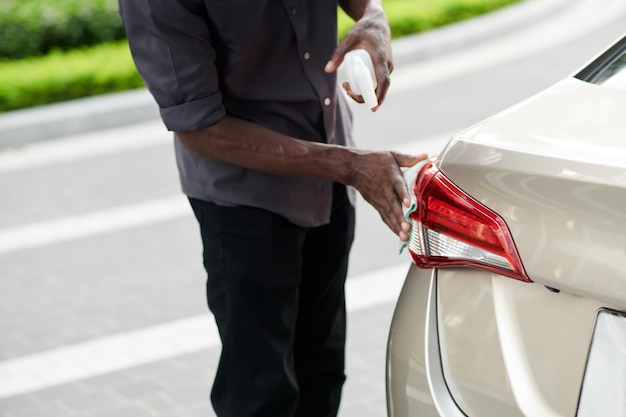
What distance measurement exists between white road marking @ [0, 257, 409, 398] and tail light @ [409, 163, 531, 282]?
204 centimetres

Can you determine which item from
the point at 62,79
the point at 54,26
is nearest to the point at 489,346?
the point at 62,79

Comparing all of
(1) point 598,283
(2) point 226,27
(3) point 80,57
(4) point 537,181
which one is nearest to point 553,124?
(4) point 537,181

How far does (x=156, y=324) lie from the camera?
4.12 meters

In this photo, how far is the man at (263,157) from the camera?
2.21 m

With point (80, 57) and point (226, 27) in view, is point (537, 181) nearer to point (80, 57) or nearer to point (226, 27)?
point (226, 27)

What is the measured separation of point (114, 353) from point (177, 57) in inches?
77.0

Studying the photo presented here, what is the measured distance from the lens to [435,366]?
6.40ft

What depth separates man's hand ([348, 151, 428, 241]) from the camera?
6.94 ft

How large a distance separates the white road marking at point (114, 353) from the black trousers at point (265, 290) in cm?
130

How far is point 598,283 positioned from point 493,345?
0.26 m

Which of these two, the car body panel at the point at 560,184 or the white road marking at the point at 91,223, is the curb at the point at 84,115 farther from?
the car body panel at the point at 560,184

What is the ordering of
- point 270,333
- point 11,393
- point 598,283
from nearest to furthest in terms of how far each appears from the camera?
point 598,283, point 270,333, point 11,393

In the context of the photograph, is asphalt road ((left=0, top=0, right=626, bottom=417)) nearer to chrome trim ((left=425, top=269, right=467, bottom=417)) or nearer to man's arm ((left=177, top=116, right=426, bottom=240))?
man's arm ((left=177, top=116, right=426, bottom=240))

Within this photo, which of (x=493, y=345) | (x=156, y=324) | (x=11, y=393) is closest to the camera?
(x=493, y=345)
